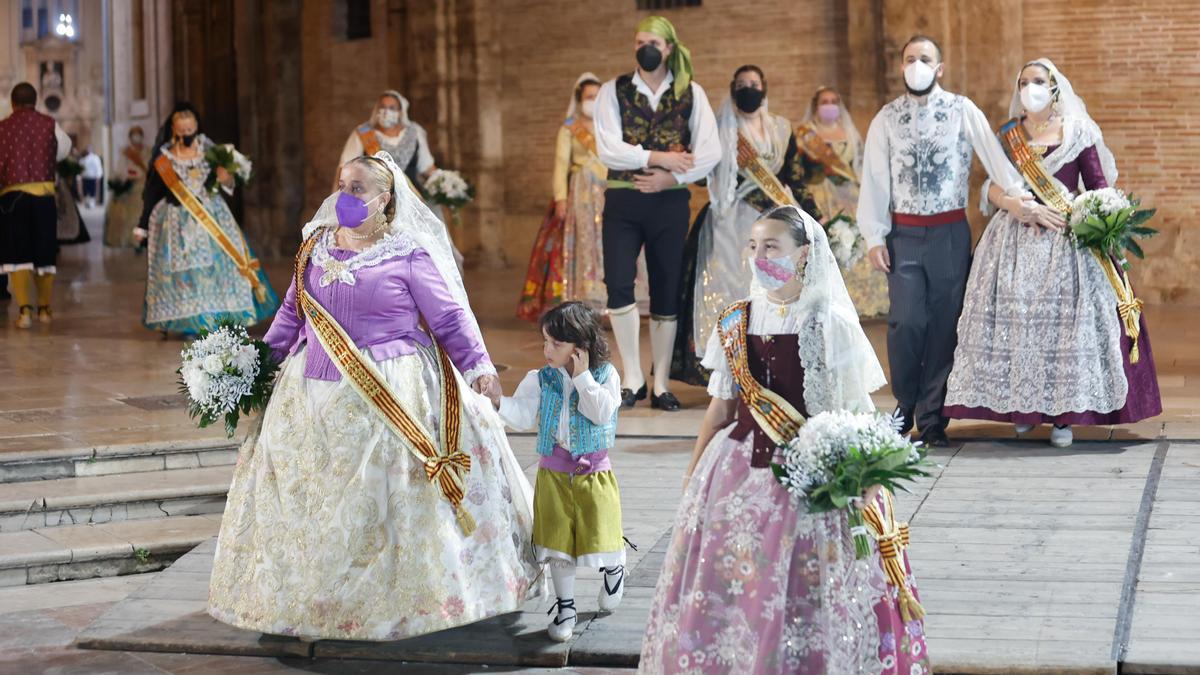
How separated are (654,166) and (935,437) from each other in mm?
1897

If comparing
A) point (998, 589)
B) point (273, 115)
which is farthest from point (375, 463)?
point (273, 115)

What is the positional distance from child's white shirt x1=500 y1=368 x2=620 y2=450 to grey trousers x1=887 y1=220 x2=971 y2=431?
2804mm

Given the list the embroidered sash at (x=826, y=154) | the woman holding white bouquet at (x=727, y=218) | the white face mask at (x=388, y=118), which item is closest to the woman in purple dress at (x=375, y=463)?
the woman holding white bouquet at (x=727, y=218)

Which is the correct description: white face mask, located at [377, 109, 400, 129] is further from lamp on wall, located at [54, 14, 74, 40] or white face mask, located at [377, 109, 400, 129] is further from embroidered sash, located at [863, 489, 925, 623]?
lamp on wall, located at [54, 14, 74, 40]

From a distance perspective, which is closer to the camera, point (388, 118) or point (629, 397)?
point (629, 397)

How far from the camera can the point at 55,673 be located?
5.43 metres

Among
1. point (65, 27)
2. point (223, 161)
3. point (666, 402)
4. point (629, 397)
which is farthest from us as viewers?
point (65, 27)

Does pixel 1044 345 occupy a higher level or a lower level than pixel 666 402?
higher

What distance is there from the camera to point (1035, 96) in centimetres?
768

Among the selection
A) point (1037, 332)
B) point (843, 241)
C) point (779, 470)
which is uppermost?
point (843, 241)

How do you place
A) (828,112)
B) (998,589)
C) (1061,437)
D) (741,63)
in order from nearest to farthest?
1. (998,589)
2. (1061,437)
3. (828,112)
4. (741,63)

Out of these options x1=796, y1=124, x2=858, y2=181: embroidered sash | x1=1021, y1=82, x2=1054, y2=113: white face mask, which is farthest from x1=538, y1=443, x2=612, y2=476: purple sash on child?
x1=796, y1=124, x2=858, y2=181: embroidered sash

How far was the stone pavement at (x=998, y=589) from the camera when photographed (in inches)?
198

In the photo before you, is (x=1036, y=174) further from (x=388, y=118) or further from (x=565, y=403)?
(x=388, y=118)
